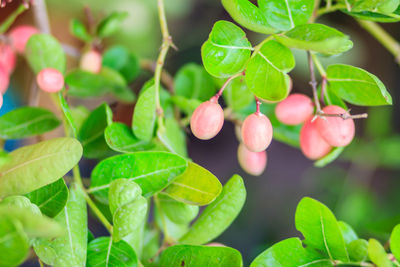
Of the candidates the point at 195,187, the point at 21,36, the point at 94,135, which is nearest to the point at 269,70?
the point at 195,187

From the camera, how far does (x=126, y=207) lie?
416 mm

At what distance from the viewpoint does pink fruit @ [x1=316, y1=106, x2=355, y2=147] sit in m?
0.49

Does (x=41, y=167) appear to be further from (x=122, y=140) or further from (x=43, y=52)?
(x=43, y=52)

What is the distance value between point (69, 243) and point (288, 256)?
245mm

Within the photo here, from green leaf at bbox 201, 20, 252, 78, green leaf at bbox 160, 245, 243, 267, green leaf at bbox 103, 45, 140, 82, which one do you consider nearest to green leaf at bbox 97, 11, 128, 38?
green leaf at bbox 103, 45, 140, 82

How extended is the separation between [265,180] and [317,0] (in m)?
0.80

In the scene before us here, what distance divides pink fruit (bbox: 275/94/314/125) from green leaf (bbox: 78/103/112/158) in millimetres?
241

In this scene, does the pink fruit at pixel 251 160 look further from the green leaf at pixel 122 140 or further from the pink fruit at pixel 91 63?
the pink fruit at pixel 91 63

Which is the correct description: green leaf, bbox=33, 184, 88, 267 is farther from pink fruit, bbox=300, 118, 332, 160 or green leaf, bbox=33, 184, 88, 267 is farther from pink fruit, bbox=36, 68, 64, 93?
pink fruit, bbox=300, 118, 332, 160

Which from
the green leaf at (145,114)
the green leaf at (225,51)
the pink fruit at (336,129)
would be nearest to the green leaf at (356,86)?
the pink fruit at (336,129)

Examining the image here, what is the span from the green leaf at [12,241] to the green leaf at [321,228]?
302mm

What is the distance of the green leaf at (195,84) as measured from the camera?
27.5 inches

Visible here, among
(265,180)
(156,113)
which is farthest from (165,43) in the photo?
(265,180)

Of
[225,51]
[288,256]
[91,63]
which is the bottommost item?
[288,256]
